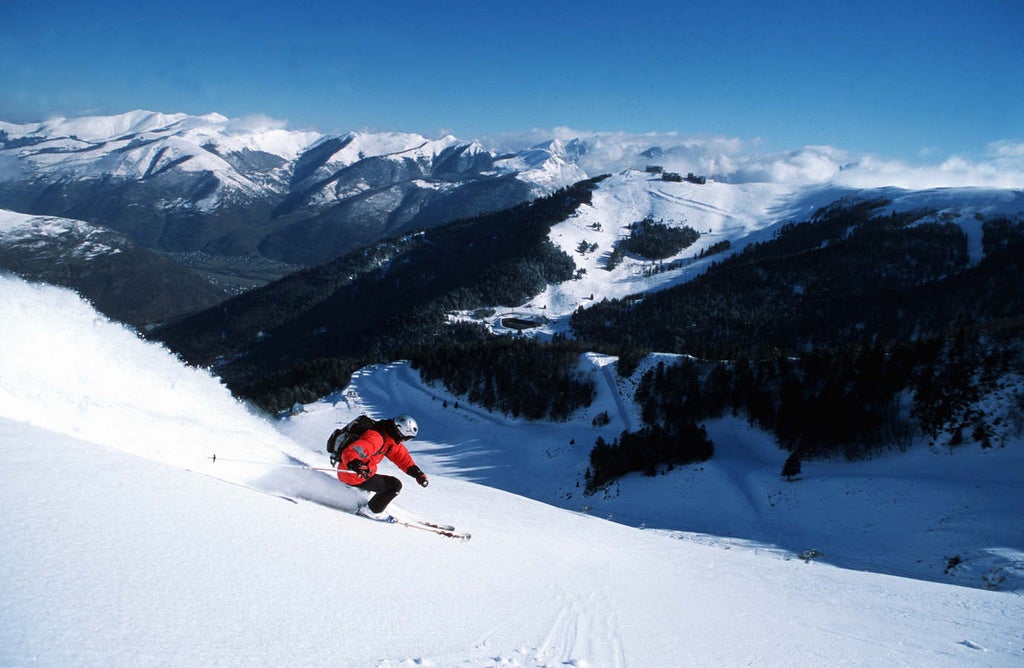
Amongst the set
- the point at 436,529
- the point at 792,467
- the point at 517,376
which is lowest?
the point at 792,467

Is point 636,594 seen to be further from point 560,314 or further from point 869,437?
point 560,314

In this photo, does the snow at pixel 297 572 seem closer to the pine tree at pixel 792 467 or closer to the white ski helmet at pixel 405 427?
the white ski helmet at pixel 405 427

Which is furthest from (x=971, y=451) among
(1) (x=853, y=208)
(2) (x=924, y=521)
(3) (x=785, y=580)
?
(1) (x=853, y=208)

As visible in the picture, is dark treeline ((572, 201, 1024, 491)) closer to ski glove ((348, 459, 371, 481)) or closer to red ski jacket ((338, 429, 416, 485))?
red ski jacket ((338, 429, 416, 485))

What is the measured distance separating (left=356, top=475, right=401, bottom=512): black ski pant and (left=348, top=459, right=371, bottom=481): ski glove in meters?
0.40

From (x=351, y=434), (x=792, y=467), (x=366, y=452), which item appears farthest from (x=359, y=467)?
(x=792, y=467)

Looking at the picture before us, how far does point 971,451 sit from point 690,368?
25.1m

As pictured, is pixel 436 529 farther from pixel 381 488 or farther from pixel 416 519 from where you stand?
pixel 381 488

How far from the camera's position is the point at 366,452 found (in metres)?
9.36

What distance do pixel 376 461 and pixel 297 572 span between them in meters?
3.93

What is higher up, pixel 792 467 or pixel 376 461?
pixel 376 461

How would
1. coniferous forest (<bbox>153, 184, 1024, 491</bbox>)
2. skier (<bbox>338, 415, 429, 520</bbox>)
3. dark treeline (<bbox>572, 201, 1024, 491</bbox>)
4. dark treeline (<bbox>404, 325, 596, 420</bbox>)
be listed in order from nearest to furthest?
1. skier (<bbox>338, 415, 429, 520</bbox>)
2. dark treeline (<bbox>572, 201, 1024, 491</bbox>)
3. coniferous forest (<bbox>153, 184, 1024, 491</bbox>)
4. dark treeline (<bbox>404, 325, 596, 420</bbox>)

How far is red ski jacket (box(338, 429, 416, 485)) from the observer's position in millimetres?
9359

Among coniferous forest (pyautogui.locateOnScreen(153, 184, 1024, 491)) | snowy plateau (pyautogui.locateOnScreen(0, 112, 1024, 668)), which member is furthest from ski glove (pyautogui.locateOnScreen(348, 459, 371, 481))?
coniferous forest (pyautogui.locateOnScreen(153, 184, 1024, 491))
